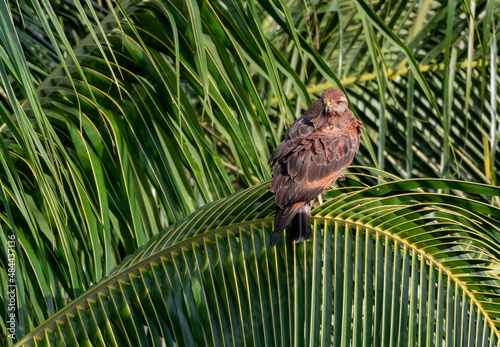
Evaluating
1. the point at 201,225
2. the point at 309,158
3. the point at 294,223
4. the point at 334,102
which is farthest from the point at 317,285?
the point at 334,102

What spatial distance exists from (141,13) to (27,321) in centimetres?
110

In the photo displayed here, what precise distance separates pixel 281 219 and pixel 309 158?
1.37 feet

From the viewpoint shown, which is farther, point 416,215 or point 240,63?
point 240,63

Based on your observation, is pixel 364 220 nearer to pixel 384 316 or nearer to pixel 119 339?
pixel 384 316

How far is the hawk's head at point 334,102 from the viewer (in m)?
2.20

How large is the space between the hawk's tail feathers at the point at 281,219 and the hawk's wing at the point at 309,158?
16mm

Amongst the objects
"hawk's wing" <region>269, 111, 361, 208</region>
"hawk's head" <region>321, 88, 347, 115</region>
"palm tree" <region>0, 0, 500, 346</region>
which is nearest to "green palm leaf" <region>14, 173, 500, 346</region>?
"palm tree" <region>0, 0, 500, 346</region>

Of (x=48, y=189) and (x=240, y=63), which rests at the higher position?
(x=240, y=63)

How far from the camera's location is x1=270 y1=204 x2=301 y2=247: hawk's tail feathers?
5.01 ft

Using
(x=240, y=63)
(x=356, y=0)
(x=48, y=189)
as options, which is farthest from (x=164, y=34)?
(x=48, y=189)

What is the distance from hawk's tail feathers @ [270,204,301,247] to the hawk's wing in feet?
0.05

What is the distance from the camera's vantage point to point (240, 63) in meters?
1.77

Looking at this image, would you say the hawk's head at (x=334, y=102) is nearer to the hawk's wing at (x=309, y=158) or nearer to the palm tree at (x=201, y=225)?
the hawk's wing at (x=309, y=158)

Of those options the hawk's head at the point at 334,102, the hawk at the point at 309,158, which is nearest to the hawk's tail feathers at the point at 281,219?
the hawk at the point at 309,158
